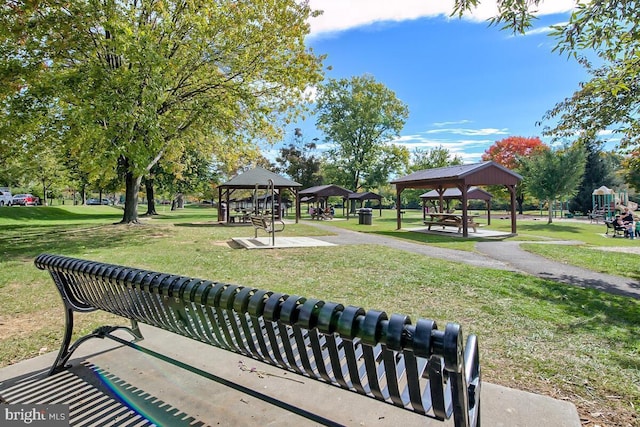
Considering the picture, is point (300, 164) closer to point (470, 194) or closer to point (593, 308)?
point (470, 194)

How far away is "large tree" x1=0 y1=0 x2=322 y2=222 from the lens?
10.7 metres

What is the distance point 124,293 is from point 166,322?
38cm

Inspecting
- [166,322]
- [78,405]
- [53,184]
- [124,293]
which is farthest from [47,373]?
[53,184]

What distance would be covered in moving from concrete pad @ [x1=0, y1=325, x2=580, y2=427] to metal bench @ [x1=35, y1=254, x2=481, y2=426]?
0.99ft

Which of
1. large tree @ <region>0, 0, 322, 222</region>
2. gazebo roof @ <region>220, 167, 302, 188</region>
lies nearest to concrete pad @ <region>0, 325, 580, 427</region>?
large tree @ <region>0, 0, 322, 222</region>

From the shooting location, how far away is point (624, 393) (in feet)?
8.50

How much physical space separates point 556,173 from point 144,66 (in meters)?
27.7

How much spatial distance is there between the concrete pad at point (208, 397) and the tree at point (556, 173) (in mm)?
29050

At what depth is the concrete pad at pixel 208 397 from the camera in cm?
220

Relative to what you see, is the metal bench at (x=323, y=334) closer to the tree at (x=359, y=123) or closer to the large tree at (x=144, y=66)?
the large tree at (x=144, y=66)

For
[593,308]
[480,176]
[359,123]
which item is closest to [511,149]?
[359,123]

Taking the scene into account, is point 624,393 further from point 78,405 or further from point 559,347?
point 78,405

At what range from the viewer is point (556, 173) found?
2644 centimetres

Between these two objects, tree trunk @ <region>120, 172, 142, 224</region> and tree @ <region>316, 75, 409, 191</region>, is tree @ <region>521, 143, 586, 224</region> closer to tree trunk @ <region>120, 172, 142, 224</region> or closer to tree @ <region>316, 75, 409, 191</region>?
tree @ <region>316, 75, 409, 191</region>
